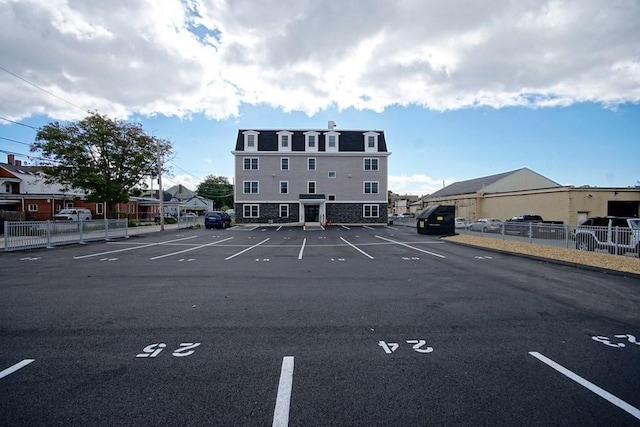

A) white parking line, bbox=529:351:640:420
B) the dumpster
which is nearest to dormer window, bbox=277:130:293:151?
the dumpster

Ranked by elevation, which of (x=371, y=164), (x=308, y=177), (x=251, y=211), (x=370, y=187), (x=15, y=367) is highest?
(x=371, y=164)

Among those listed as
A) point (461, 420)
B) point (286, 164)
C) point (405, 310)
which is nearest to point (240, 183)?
point (286, 164)

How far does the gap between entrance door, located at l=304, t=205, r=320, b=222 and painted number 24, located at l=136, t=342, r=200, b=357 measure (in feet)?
117

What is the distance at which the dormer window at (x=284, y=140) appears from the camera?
4000 centimetres

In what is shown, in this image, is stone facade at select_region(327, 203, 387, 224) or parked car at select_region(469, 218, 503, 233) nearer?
parked car at select_region(469, 218, 503, 233)

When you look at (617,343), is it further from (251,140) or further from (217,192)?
(217,192)

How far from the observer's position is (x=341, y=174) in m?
40.2

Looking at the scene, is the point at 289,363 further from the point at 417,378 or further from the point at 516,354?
the point at 516,354

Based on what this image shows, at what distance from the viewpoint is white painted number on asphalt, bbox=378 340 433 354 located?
3.92 meters

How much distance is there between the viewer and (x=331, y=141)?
133ft

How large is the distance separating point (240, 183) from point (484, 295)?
35.8 meters

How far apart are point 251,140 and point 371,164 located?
16.0 meters

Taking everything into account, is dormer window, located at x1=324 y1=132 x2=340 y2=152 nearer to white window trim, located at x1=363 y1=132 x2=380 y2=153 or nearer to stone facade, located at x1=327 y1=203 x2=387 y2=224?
white window trim, located at x1=363 y1=132 x2=380 y2=153

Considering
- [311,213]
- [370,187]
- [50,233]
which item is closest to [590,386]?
[50,233]
